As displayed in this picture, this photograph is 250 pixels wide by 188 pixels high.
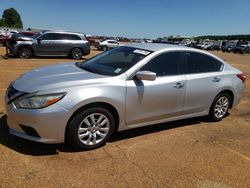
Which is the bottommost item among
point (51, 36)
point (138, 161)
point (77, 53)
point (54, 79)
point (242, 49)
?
point (242, 49)

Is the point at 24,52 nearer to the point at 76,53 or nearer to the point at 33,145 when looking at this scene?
the point at 76,53

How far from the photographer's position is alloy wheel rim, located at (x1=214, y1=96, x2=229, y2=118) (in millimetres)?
6414

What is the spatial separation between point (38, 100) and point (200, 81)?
3013 millimetres

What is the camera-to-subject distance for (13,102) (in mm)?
4352

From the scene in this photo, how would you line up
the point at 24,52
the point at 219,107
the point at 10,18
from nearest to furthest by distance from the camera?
the point at 219,107, the point at 24,52, the point at 10,18

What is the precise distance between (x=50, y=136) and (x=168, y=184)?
1.66m

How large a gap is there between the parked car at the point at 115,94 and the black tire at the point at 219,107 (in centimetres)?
2

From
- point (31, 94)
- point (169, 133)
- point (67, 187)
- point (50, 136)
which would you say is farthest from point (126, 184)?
point (169, 133)

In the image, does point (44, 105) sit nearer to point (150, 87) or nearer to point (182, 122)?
point (150, 87)

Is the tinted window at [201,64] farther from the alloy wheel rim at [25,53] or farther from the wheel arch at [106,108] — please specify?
the alloy wheel rim at [25,53]

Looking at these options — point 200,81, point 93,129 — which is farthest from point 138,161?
point 200,81

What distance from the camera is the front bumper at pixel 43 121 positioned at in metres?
4.15

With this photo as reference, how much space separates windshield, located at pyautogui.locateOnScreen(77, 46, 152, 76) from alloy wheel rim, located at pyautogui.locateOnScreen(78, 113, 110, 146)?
75 centimetres

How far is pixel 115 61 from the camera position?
214 inches
